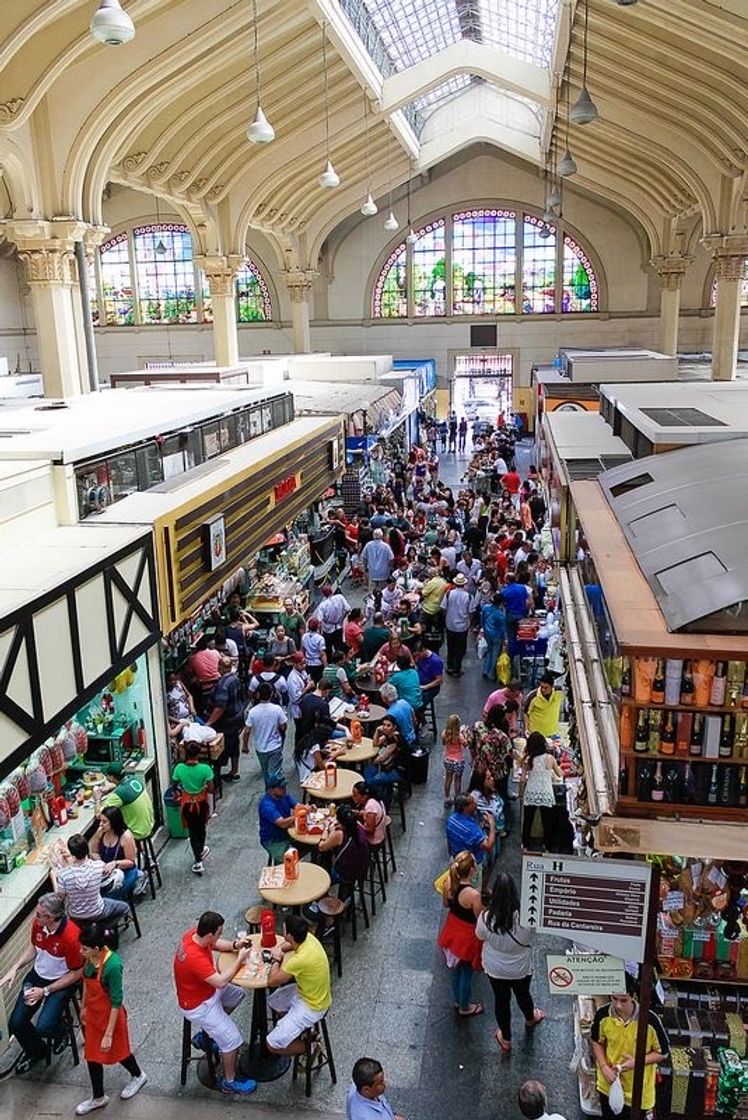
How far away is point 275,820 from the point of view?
6230mm

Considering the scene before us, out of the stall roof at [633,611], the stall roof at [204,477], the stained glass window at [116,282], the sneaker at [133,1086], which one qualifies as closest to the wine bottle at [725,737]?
the stall roof at [633,611]

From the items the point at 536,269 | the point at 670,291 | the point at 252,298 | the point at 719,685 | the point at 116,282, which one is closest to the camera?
the point at 719,685

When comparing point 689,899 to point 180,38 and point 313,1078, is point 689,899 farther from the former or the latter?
point 180,38

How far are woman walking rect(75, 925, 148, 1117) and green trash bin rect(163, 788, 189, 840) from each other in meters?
2.33

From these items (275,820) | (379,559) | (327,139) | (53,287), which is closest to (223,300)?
(327,139)

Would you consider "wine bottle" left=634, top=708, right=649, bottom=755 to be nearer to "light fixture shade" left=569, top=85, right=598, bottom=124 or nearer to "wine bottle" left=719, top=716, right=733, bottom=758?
"wine bottle" left=719, top=716, right=733, bottom=758

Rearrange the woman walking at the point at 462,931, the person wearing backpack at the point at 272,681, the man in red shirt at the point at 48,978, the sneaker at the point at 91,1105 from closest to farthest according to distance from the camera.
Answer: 1. the sneaker at the point at 91,1105
2. the man in red shirt at the point at 48,978
3. the woman walking at the point at 462,931
4. the person wearing backpack at the point at 272,681

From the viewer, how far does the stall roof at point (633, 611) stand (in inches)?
151

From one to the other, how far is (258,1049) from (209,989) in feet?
2.15

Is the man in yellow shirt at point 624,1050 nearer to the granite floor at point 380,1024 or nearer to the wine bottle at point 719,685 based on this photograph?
the granite floor at point 380,1024

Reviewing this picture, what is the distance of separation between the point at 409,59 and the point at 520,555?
1422 cm

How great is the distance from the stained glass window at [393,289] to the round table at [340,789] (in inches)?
928

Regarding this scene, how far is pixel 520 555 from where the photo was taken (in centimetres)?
1149

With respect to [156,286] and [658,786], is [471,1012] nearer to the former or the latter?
[658,786]
